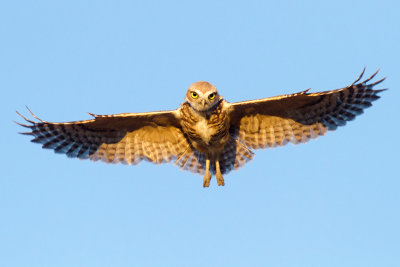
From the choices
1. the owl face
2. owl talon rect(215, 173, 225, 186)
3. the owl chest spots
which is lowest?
owl talon rect(215, 173, 225, 186)

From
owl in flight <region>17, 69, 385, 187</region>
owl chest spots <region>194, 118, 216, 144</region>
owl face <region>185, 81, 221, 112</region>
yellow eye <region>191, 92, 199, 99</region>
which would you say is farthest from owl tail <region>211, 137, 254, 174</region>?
yellow eye <region>191, 92, 199, 99</region>

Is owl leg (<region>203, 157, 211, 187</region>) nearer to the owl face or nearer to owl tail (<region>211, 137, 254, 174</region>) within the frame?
owl tail (<region>211, 137, 254, 174</region>)

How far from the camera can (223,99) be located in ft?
60.6

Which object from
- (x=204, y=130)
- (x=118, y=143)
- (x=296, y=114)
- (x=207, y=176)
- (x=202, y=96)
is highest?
(x=296, y=114)

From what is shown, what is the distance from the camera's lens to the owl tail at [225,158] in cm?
1955

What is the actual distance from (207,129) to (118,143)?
236 centimetres

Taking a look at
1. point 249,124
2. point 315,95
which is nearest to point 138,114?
point 249,124

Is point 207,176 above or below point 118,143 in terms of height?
below

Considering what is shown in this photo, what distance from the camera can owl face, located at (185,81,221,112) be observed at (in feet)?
58.4

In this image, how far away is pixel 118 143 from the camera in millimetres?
19531

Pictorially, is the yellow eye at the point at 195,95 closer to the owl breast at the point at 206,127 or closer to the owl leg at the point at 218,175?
the owl breast at the point at 206,127

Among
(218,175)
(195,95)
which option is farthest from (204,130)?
(218,175)

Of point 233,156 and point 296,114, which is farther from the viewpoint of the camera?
point 233,156

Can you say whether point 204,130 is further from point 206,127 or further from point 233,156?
point 233,156
